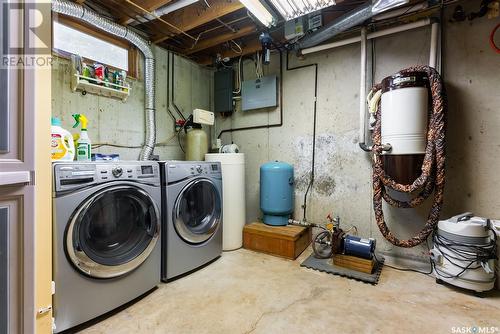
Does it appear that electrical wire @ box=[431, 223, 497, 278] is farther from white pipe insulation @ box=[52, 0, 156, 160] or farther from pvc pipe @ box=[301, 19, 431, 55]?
white pipe insulation @ box=[52, 0, 156, 160]

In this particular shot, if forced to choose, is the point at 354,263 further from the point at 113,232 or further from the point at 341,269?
the point at 113,232

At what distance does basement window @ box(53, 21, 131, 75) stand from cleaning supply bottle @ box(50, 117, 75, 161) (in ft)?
2.61

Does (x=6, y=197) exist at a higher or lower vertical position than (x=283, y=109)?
lower

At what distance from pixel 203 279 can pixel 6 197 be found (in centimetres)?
146

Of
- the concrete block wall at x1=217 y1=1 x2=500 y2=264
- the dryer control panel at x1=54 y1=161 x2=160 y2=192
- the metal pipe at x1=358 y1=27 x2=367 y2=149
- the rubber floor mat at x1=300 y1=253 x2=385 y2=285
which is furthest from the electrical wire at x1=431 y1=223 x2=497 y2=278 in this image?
the dryer control panel at x1=54 y1=161 x2=160 y2=192

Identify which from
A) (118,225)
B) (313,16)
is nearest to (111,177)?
(118,225)

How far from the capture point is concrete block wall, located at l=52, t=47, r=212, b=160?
1.89 metres

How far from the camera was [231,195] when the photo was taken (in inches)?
100

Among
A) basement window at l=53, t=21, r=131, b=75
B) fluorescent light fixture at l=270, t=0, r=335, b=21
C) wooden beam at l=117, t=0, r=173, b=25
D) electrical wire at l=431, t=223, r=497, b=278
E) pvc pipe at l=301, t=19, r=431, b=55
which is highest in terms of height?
wooden beam at l=117, t=0, r=173, b=25

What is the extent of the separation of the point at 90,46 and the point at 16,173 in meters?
1.79

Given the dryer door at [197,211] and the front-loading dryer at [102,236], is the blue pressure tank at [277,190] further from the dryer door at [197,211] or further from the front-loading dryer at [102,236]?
the front-loading dryer at [102,236]

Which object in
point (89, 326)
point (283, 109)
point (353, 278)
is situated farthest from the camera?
point (283, 109)

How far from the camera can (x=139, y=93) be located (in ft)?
8.01

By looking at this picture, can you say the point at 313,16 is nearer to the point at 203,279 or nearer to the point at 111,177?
the point at 111,177
